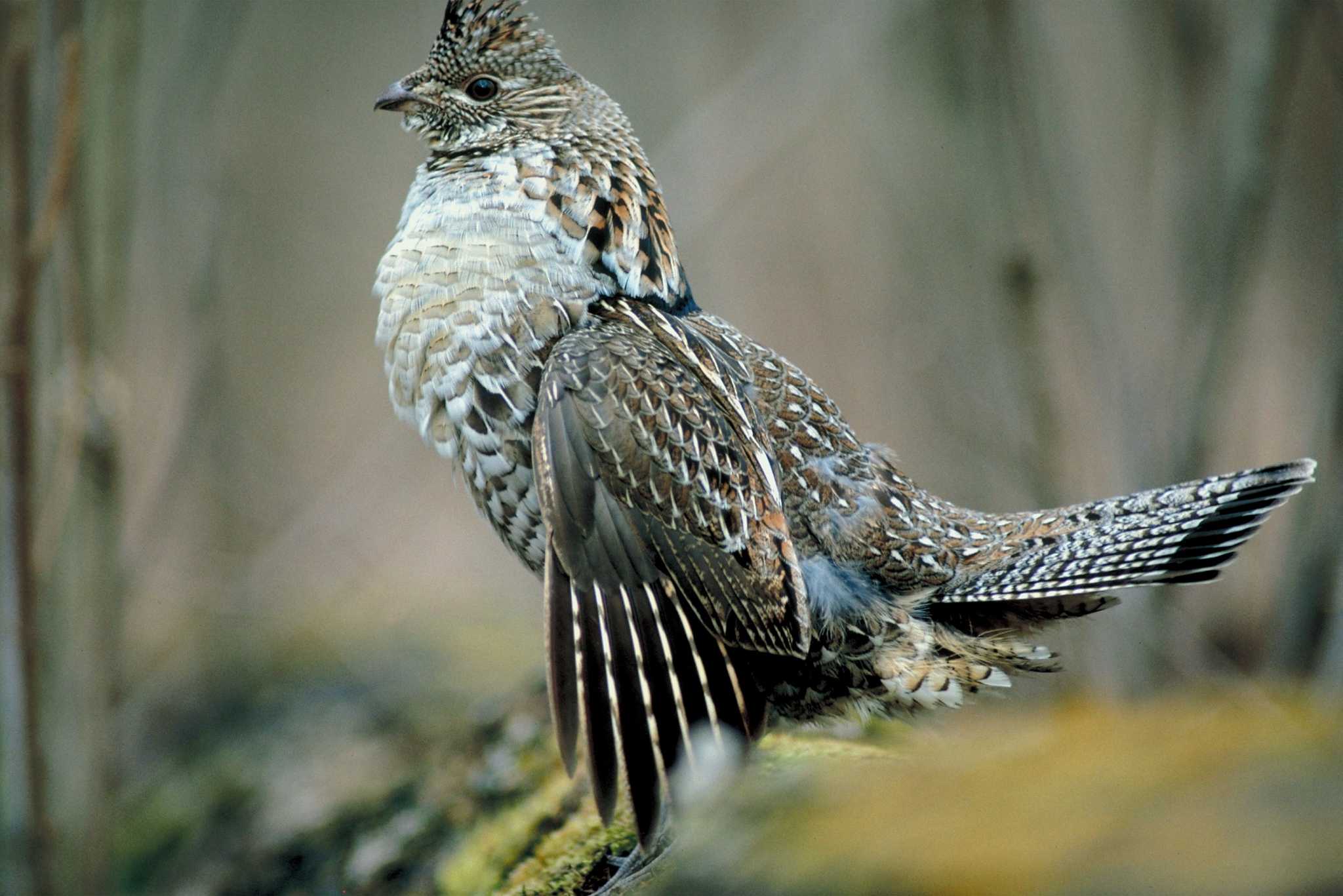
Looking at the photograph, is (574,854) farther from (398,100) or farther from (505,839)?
(398,100)

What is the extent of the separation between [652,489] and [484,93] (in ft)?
5.30

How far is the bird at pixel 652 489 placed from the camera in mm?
3119

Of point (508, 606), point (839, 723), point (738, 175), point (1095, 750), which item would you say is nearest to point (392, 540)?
point (508, 606)

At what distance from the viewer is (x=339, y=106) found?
11.1m

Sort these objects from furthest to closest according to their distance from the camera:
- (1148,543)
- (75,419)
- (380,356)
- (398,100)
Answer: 1. (380,356)
2. (398,100)
3. (75,419)
4. (1148,543)

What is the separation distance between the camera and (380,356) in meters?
10.7

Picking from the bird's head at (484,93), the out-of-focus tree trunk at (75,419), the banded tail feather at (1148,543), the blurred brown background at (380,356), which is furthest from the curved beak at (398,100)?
the banded tail feather at (1148,543)

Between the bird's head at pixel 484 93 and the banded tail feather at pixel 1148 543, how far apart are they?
1978 millimetres

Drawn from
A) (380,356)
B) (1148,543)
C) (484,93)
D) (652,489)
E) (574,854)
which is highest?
(380,356)

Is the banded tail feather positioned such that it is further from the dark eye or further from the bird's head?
the dark eye

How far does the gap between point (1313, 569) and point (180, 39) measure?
4654 millimetres

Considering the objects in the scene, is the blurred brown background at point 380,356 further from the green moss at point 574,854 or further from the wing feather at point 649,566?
the wing feather at point 649,566

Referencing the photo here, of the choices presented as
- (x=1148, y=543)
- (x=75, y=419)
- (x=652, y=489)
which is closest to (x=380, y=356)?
(x=75, y=419)

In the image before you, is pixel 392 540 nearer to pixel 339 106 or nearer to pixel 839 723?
pixel 339 106
